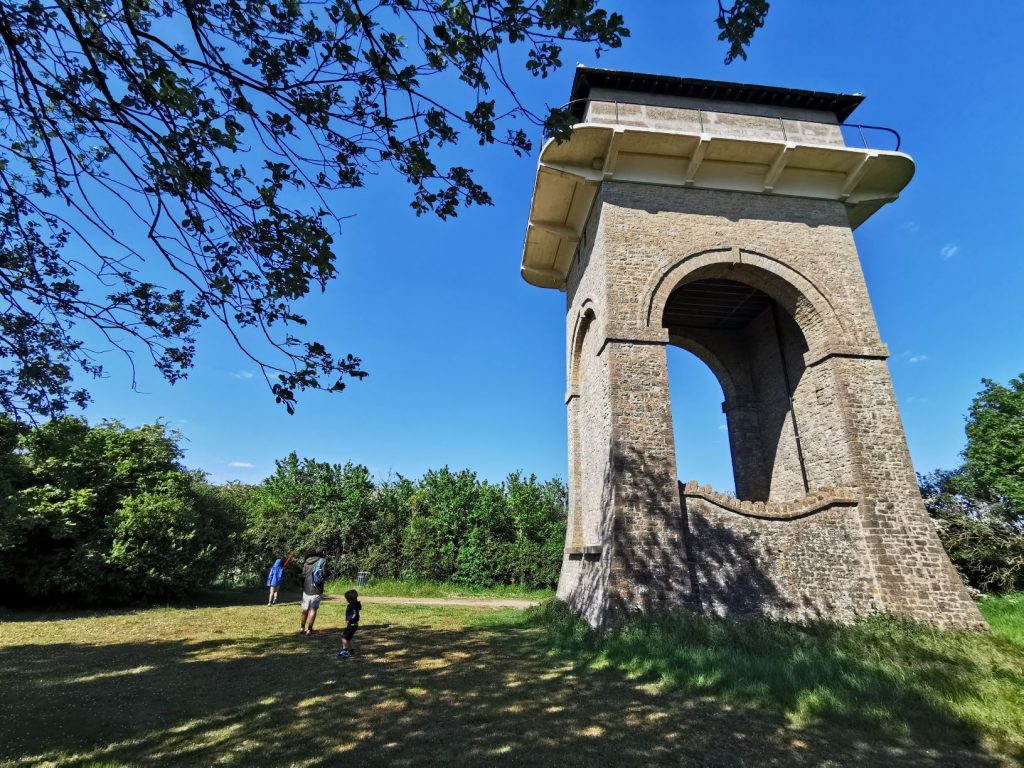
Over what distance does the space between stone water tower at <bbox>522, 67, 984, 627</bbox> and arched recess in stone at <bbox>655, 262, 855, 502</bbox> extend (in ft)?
0.17

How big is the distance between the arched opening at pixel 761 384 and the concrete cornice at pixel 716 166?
86.6 inches

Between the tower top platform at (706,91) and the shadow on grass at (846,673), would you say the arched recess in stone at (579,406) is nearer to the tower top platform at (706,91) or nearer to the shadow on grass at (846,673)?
the shadow on grass at (846,673)

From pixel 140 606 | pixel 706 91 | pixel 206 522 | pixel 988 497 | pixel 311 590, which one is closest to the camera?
pixel 311 590

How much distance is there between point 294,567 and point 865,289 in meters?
19.0

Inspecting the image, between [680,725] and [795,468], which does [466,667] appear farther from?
[795,468]

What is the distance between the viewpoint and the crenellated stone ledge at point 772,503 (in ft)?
28.8

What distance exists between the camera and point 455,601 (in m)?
16.1

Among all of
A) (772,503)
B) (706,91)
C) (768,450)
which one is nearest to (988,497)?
(768,450)

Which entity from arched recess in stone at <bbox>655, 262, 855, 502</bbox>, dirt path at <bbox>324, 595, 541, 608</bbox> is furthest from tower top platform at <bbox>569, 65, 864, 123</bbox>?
dirt path at <bbox>324, 595, 541, 608</bbox>

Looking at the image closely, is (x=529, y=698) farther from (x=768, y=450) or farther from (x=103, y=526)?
(x=103, y=526)

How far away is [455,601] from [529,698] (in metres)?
11.3

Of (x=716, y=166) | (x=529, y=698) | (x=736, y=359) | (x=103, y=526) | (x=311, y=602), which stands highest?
(x=716, y=166)

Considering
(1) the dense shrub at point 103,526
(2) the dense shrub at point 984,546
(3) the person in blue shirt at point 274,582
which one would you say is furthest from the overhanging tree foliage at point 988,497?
(1) the dense shrub at point 103,526

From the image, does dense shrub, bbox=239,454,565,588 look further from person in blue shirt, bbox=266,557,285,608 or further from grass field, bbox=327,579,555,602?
person in blue shirt, bbox=266,557,285,608
